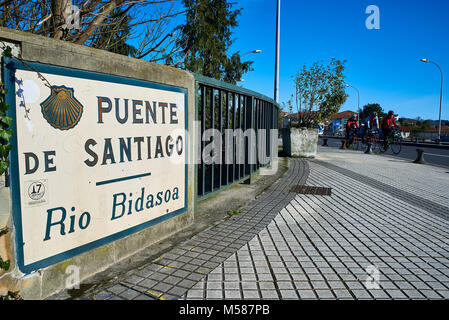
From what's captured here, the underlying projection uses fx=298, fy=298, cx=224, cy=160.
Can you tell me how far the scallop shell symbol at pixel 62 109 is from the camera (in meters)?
1.98

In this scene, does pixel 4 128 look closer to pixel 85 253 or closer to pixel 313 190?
pixel 85 253

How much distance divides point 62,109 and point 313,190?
479 cm

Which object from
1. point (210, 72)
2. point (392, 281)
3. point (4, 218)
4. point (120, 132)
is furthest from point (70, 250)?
point (210, 72)

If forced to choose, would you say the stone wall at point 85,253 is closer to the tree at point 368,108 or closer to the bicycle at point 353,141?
the bicycle at point 353,141

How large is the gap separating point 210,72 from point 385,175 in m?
10.9

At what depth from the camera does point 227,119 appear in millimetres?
4750

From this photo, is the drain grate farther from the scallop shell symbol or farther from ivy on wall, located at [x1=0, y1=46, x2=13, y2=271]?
ivy on wall, located at [x1=0, y1=46, x2=13, y2=271]

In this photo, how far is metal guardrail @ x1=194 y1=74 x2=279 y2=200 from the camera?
4008 millimetres

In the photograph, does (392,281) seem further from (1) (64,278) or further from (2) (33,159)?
(2) (33,159)

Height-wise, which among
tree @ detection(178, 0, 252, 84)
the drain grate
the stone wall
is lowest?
the drain grate

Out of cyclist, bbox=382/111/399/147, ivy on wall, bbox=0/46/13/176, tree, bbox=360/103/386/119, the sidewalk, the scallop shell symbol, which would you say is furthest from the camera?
tree, bbox=360/103/386/119

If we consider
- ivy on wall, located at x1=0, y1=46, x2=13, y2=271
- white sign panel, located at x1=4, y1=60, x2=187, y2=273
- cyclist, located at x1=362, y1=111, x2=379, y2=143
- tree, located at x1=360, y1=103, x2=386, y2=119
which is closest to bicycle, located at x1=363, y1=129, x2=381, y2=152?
cyclist, located at x1=362, y1=111, x2=379, y2=143

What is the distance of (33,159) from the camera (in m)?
1.91

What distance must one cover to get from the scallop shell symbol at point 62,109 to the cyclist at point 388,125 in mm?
13306
